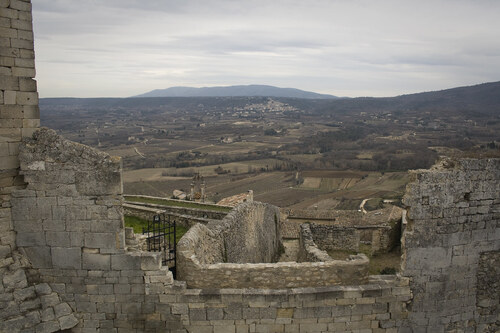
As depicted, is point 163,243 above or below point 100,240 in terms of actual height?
below

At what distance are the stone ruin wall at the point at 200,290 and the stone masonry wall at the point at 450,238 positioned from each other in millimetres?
21

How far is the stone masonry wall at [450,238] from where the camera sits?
7.73 m

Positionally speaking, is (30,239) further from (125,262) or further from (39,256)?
(125,262)

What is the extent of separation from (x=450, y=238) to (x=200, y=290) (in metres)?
5.29

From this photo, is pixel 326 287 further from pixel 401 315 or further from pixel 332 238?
pixel 332 238

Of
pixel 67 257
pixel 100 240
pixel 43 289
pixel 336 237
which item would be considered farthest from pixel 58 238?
pixel 336 237

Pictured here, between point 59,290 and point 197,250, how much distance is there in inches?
112

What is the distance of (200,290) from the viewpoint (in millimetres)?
7594

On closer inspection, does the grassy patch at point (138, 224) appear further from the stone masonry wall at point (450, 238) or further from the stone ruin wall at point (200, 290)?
the stone masonry wall at point (450, 238)

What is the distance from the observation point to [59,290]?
739cm

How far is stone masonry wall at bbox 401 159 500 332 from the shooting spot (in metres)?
7.73

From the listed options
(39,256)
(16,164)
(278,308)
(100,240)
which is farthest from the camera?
(278,308)

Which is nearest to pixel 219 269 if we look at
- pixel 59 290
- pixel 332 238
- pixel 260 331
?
pixel 260 331

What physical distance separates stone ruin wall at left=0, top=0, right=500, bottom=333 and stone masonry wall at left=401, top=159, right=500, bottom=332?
2 centimetres
